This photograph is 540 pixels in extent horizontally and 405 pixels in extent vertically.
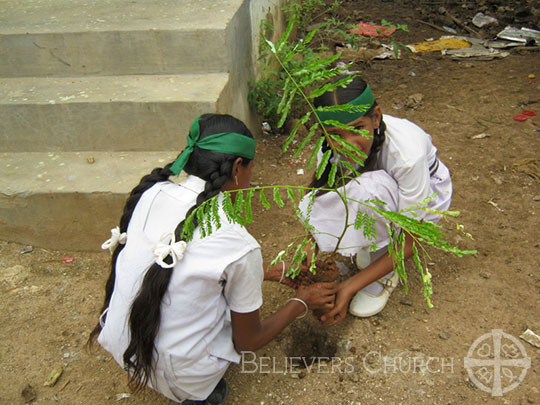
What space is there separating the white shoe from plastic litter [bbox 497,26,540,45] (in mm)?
4489

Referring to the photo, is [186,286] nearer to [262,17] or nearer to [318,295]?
[318,295]

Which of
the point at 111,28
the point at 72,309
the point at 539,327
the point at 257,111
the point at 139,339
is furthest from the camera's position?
the point at 257,111

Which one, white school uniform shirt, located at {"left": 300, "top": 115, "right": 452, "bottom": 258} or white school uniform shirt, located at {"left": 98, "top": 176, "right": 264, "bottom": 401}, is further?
white school uniform shirt, located at {"left": 300, "top": 115, "right": 452, "bottom": 258}

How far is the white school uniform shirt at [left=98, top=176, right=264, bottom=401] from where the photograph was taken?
154cm

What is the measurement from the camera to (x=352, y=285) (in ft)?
7.29

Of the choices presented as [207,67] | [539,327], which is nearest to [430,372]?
[539,327]

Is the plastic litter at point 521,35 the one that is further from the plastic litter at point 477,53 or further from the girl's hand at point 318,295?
the girl's hand at point 318,295

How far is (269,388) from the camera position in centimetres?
212

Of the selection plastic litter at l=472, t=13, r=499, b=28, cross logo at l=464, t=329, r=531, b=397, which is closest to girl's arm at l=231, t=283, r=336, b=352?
cross logo at l=464, t=329, r=531, b=397

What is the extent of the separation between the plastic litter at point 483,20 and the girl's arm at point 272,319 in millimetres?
5458

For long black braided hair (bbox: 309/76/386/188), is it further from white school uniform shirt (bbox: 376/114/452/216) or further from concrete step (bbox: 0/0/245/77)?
concrete step (bbox: 0/0/245/77)

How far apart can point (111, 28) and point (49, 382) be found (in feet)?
7.97

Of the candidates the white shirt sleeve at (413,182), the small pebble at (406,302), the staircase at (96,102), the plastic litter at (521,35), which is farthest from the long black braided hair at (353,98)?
the plastic litter at (521,35)

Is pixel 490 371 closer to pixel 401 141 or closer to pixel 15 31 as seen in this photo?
pixel 401 141
